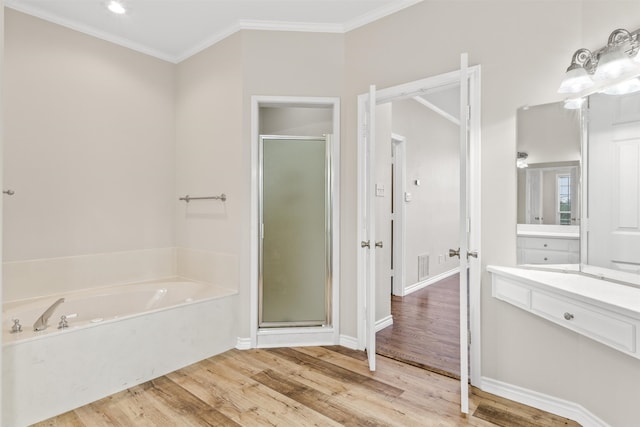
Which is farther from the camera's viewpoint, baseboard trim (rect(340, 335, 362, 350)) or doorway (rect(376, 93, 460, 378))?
doorway (rect(376, 93, 460, 378))

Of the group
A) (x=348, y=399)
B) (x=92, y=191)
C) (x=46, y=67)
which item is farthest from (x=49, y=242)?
(x=348, y=399)

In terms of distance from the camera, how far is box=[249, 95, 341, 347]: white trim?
9.39 ft

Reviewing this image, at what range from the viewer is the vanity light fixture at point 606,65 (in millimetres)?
1575

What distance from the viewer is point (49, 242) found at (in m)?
2.73

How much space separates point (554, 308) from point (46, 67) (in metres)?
3.89

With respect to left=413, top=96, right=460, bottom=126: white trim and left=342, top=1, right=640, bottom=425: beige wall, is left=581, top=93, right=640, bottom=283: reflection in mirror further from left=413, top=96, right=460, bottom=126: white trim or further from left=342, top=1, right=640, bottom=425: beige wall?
left=413, top=96, right=460, bottom=126: white trim

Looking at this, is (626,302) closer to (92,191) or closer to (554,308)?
(554,308)

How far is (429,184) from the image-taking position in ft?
16.8

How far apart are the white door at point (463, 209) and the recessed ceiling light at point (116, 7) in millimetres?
1998

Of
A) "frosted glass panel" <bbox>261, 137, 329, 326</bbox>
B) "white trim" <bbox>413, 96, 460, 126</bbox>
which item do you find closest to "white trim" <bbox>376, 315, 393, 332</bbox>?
"frosted glass panel" <bbox>261, 137, 329, 326</bbox>

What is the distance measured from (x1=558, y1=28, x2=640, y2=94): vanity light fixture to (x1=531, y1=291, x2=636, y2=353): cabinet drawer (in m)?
1.08

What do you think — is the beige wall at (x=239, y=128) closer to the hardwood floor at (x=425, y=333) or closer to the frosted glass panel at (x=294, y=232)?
the frosted glass panel at (x=294, y=232)

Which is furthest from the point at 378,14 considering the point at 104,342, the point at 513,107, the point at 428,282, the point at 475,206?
the point at 428,282

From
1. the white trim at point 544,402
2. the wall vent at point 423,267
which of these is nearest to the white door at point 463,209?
the white trim at point 544,402
